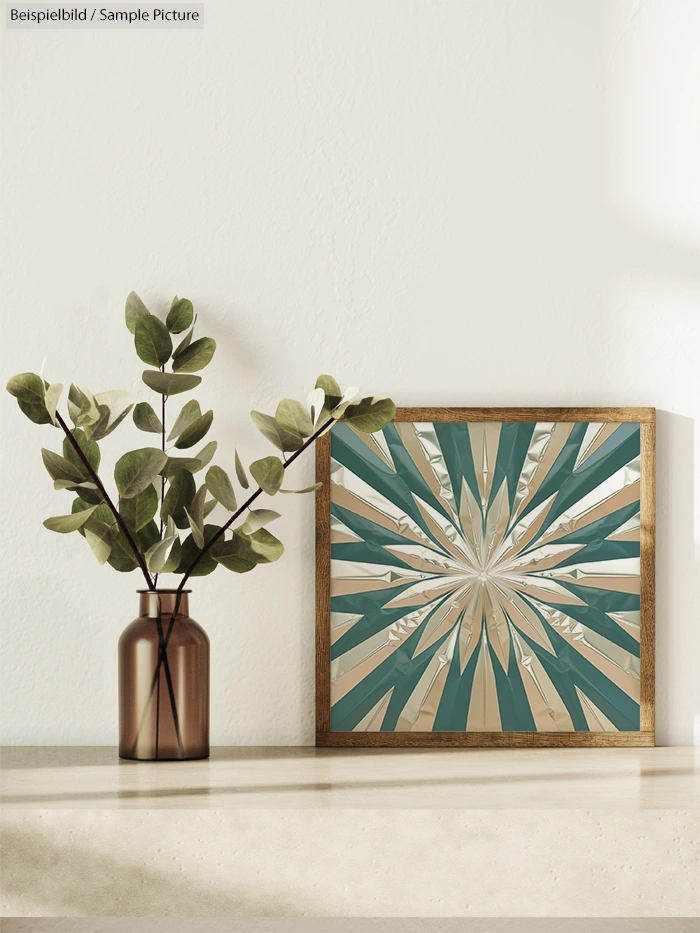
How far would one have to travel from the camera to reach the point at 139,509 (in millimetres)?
1327

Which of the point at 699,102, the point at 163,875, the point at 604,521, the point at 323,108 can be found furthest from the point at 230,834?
the point at 699,102

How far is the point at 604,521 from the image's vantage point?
1.51 metres

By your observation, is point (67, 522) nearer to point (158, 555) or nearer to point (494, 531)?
point (158, 555)

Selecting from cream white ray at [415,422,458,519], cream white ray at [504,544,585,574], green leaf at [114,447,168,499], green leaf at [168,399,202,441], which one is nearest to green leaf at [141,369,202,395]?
green leaf at [168,399,202,441]

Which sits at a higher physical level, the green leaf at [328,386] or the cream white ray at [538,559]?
the green leaf at [328,386]

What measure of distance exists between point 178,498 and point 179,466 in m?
0.05

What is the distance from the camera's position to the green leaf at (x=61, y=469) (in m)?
1.32

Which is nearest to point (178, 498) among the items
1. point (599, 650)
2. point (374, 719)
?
point (374, 719)

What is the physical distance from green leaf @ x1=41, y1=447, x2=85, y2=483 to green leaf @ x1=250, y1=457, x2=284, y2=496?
254 millimetres

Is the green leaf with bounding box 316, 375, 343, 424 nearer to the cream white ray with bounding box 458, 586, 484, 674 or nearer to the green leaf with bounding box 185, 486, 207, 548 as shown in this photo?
the green leaf with bounding box 185, 486, 207, 548

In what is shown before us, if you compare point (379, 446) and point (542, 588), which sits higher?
point (379, 446)

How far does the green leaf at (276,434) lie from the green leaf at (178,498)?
130mm

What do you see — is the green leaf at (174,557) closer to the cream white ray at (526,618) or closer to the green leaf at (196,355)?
the green leaf at (196,355)

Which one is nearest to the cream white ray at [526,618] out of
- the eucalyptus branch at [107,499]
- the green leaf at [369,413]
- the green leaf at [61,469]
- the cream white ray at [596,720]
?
the cream white ray at [596,720]
